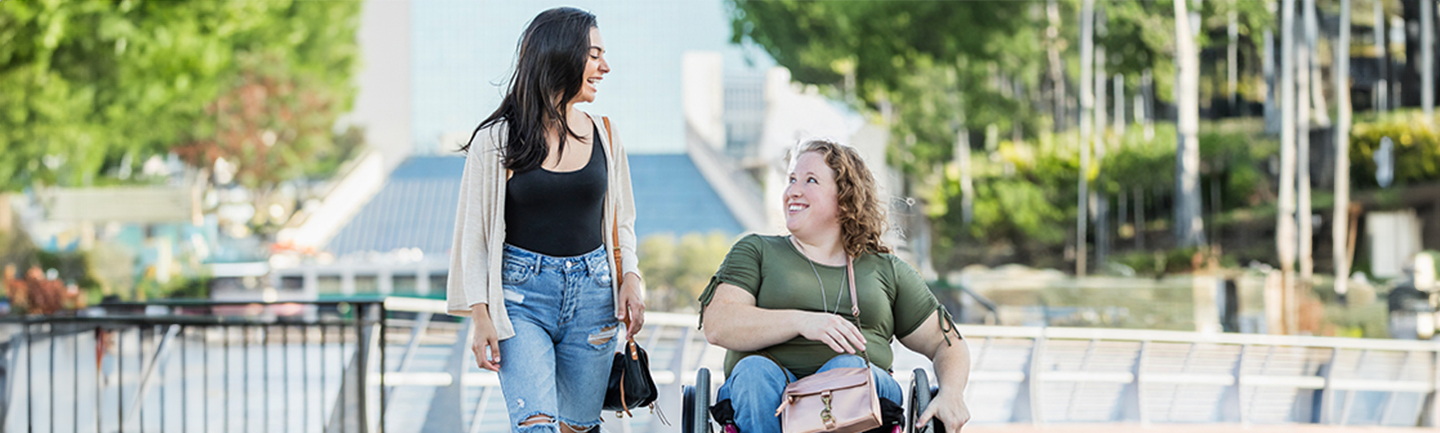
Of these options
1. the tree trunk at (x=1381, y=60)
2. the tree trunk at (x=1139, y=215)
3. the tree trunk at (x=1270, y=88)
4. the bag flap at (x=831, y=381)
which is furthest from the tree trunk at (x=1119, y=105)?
the bag flap at (x=831, y=381)

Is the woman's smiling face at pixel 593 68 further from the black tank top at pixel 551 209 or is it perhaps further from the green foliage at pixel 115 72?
the green foliage at pixel 115 72

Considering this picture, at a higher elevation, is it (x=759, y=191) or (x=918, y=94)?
(x=918, y=94)

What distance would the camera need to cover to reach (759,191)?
1869 centimetres

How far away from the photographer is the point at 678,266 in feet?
54.7

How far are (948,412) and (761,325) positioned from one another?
0.38 m

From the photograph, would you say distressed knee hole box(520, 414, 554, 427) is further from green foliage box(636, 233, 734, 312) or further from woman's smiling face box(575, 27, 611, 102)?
green foliage box(636, 233, 734, 312)

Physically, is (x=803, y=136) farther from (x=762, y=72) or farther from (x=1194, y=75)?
(x=762, y=72)

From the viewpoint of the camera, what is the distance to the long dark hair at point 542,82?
2.30 meters

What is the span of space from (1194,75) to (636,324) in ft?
42.2

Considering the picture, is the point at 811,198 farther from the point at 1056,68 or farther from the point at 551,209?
the point at 1056,68

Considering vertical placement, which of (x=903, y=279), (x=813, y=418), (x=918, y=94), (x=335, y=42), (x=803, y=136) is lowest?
(x=813, y=418)

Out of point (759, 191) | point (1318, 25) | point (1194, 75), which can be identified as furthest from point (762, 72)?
point (1318, 25)

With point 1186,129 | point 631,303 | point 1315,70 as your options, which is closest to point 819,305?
point 631,303

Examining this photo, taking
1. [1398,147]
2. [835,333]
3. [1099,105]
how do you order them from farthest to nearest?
[1099,105], [1398,147], [835,333]
